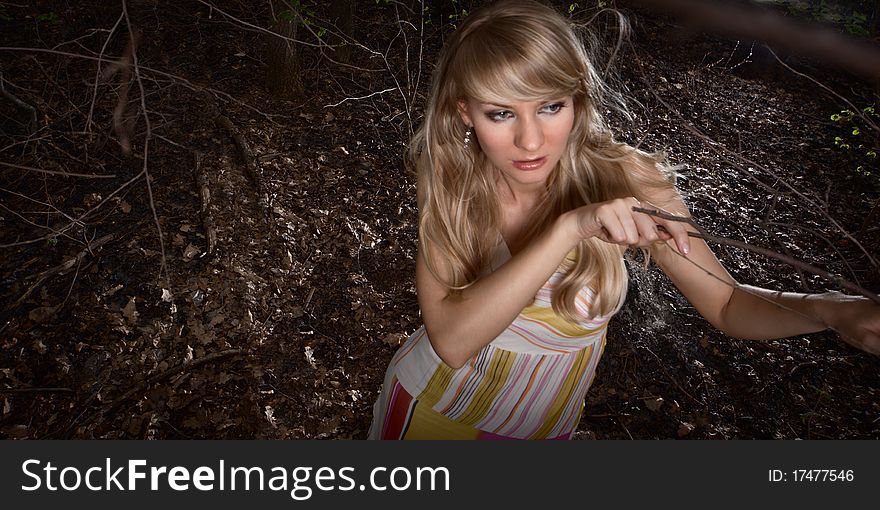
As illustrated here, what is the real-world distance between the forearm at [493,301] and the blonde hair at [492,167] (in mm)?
154

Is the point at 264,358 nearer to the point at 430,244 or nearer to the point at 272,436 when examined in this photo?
the point at 272,436

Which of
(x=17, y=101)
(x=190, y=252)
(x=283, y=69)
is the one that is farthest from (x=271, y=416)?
(x=283, y=69)

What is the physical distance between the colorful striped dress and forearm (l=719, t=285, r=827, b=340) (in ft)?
1.24

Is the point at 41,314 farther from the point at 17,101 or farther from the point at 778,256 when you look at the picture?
the point at 778,256

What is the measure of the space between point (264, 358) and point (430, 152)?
2585mm

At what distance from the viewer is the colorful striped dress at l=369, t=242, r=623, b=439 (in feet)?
7.17

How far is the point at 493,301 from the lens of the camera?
1770 millimetres

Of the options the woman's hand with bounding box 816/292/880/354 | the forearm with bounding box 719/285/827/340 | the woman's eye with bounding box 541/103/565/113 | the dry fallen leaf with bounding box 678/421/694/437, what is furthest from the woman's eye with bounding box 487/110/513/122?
the dry fallen leaf with bounding box 678/421/694/437

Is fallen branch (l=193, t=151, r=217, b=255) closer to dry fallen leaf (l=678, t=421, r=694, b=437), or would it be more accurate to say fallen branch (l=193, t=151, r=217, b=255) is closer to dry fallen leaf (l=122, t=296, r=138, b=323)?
dry fallen leaf (l=122, t=296, r=138, b=323)

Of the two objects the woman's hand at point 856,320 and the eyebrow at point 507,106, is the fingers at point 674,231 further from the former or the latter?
the eyebrow at point 507,106

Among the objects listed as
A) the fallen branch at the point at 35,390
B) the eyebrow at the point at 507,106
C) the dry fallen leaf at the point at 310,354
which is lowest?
the fallen branch at the point at 35,390

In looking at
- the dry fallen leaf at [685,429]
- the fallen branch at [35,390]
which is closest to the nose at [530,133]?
the dry fallen leaf at [685,429]

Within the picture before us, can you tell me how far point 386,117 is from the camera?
6.61m

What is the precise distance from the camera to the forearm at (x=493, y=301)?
5.50 ft
